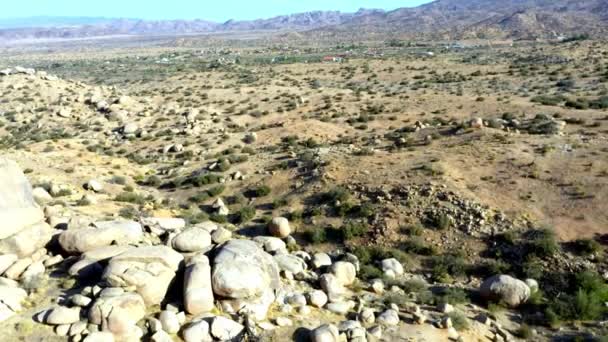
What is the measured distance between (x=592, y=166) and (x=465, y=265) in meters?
8.28

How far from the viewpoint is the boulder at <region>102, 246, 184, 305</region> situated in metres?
12.0

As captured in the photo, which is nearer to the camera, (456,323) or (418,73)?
(456,323)

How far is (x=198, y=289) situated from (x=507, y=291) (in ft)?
27.4

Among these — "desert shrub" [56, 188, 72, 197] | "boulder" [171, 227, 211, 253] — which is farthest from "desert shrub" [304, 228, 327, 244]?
"desert shrub" [56, 188, 72, 197]

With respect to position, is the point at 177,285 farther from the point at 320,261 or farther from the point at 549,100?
the point at 549,100

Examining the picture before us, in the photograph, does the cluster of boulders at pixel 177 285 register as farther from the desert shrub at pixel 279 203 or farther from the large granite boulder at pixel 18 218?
the desert shrub at pixel 279 203

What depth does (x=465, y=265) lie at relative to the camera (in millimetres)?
16516

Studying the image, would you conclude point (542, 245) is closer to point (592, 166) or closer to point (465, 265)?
point (465, 265)

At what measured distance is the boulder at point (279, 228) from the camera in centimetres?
1905

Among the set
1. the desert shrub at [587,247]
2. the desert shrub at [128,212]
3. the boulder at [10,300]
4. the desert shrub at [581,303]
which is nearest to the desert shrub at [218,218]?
the desert shrub at [128,212]

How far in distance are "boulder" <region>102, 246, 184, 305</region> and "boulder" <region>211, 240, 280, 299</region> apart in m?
1.12

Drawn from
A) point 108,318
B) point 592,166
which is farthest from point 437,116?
point 108,318

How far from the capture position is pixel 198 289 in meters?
12.1

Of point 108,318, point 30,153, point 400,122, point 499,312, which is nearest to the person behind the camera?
point 108,318
